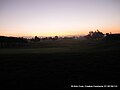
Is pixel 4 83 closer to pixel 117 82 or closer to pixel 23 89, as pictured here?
pixel 23 89

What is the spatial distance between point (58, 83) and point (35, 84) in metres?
1.35

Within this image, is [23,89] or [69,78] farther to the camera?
[69,78]

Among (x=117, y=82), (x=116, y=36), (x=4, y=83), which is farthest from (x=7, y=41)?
(x=117, y=82)

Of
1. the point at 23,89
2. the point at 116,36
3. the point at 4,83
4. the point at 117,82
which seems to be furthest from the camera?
the point at 116,36

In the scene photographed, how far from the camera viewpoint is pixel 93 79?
8.66 m

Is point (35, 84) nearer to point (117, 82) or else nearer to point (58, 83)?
point (58, 83)

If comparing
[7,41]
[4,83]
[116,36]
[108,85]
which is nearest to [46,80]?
[4,83]

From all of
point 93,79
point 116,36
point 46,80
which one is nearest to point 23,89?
point 46,80

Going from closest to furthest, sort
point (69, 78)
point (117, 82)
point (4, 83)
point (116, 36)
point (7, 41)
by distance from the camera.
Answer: point (117, 82) → point (4, 83) → point (69, 78) → point (7, 41) → point (116, 36)

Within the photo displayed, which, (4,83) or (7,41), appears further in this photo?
(7,41)

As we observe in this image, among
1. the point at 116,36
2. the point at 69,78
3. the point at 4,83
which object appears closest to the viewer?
the point at 4,83

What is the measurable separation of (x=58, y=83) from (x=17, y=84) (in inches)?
Answer: 95.9

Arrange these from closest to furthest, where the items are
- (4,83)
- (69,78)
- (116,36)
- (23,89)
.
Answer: (23,89) → (4,83) → (69,78) → (116,36)

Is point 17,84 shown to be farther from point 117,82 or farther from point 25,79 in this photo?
point 117,82
